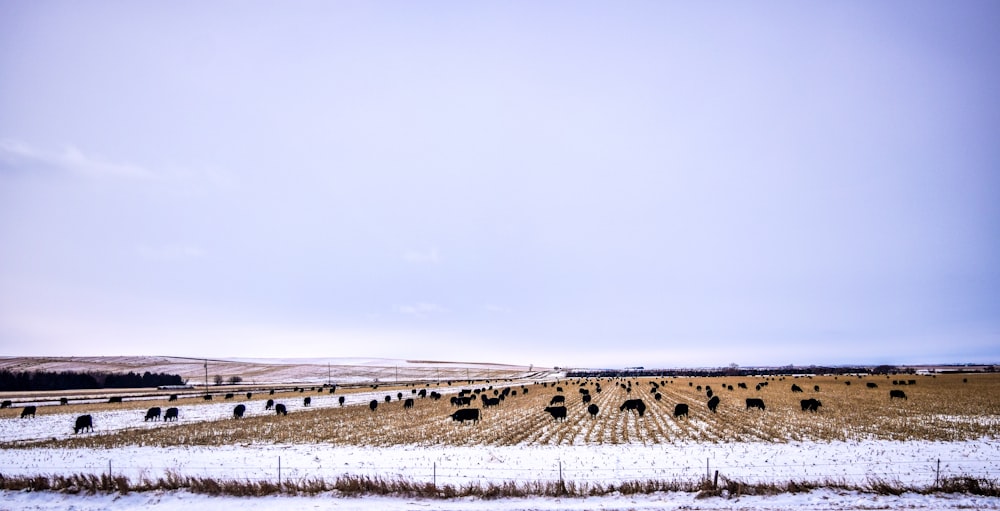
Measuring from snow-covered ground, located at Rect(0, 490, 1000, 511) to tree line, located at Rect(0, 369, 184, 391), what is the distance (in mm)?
124583

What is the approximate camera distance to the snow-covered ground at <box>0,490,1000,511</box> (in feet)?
46.6

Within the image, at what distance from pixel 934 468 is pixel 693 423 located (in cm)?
1514

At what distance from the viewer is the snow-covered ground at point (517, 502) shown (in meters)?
14.2

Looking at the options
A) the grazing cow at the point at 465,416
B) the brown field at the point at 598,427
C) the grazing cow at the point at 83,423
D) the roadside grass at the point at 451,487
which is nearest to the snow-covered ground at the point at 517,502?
the roadside grass at the point at 451,487

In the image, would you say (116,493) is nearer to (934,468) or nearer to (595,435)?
(595,435)

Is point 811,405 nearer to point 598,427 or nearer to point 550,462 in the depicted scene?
point 598,427

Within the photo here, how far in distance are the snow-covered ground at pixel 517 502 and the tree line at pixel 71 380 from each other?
124583 millimetres

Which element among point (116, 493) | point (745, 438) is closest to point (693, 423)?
point (745, 438)

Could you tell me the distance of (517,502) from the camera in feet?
49.0

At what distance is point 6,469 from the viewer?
20906 millimetres

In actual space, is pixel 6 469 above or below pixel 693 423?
above

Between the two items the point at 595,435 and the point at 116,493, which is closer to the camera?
the point at 116,493

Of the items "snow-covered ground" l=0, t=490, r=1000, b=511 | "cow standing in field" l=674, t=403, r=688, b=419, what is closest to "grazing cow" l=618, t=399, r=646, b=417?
"cow standing in field" l=674, t=403, r=688, b=419

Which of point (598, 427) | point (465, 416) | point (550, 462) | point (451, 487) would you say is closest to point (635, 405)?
point (598, 427)
